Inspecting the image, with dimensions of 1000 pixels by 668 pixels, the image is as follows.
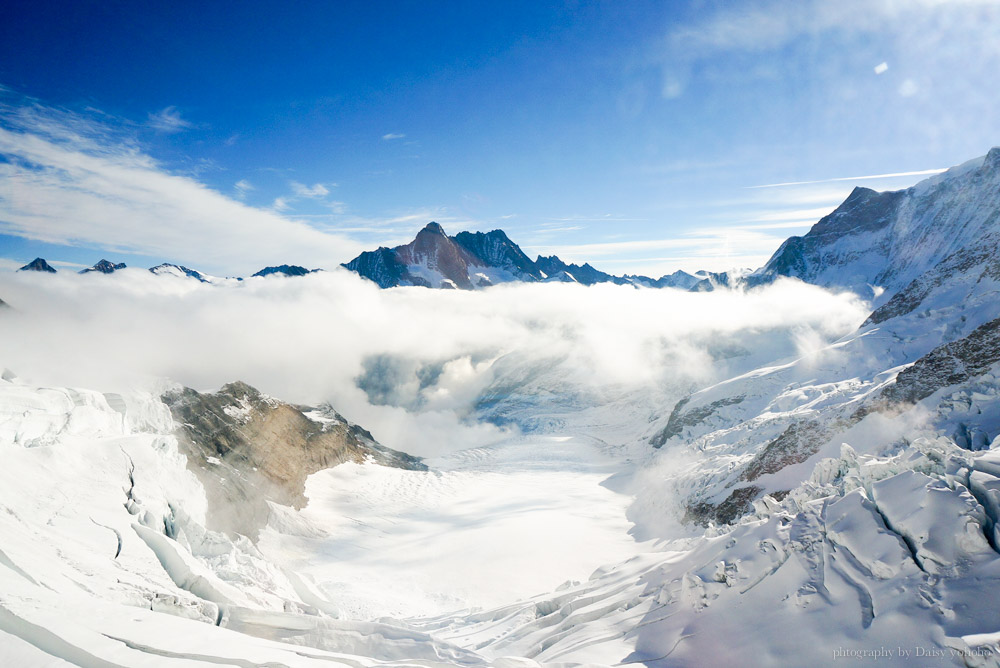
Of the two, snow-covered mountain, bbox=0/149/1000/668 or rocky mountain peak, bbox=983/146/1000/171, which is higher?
rocky mountain peak, bbox=983/146/1000/171

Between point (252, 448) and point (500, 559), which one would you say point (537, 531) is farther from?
point (252, 448)

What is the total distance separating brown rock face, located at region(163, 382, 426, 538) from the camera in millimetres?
50219

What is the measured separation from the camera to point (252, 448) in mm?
64500

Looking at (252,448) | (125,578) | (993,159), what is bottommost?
(252,448)

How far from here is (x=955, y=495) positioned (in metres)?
14.9

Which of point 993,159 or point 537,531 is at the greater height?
point 993,159

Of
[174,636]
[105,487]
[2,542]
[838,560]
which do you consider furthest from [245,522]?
[838,560]

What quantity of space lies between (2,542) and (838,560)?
87.9 feet

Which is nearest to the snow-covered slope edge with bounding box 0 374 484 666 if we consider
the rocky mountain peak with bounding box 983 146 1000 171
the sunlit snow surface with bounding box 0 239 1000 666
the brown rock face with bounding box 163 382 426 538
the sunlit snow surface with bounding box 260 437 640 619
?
the sunlit snow surface with bounding box 0 239 1000 666

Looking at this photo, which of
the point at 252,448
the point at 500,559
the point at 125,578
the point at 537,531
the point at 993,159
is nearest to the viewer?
the point at 125,578

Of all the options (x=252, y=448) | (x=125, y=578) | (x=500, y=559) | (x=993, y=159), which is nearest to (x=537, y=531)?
(x=500, y=559)

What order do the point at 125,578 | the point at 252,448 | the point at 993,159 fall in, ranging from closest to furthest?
the point at 125,578
the point at 252,448
the point at 993,159

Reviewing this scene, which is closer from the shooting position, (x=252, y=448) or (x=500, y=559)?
(x=500, y=559)

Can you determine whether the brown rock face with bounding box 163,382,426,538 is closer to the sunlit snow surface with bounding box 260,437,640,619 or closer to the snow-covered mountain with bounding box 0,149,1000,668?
the snow-covered mountain with bounding box 0,149,1000,668
